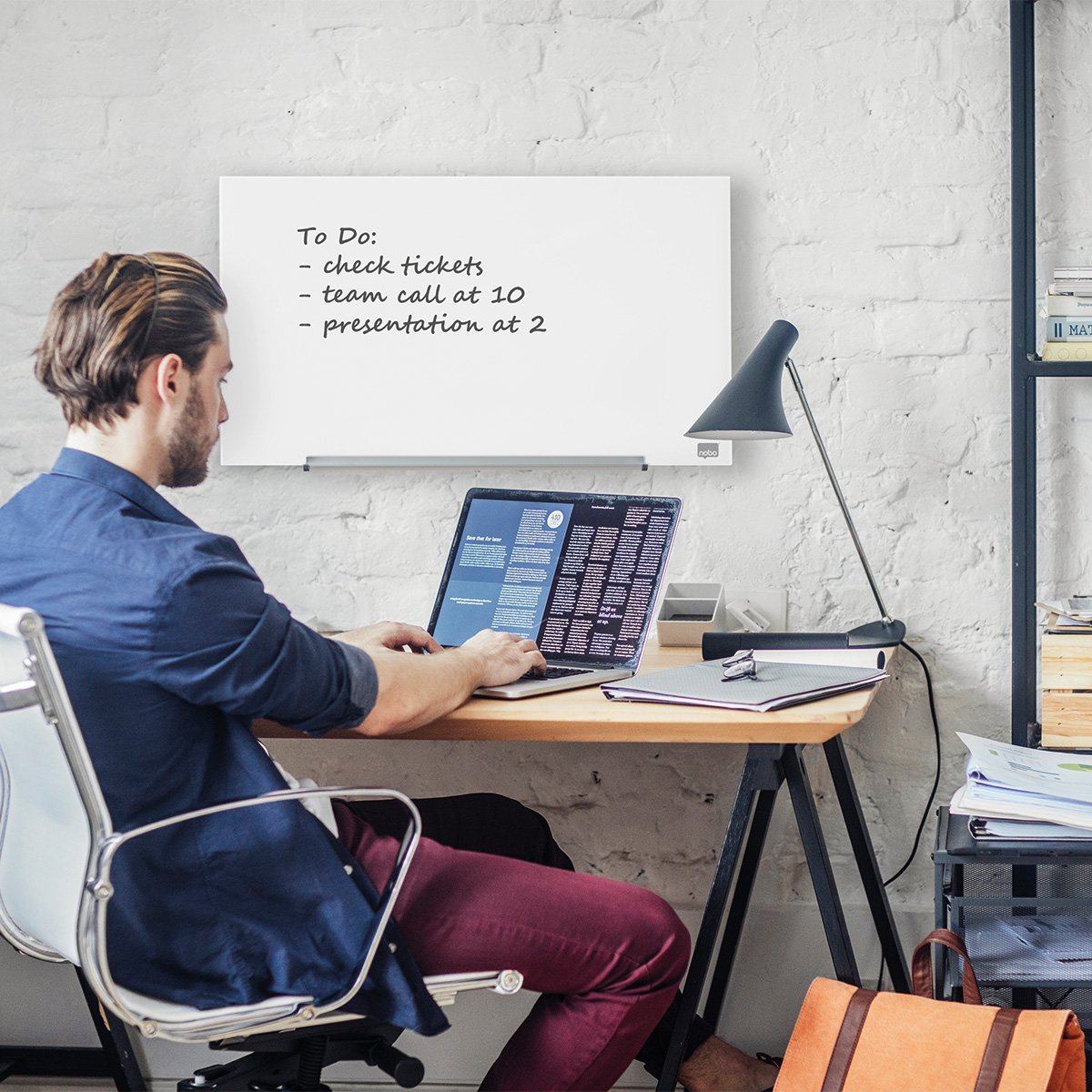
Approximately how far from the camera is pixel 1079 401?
217cm

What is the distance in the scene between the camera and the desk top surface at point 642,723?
1.48 metres

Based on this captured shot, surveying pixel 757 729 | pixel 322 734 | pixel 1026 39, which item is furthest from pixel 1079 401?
pixel 322 734

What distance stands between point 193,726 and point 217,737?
0.17ft

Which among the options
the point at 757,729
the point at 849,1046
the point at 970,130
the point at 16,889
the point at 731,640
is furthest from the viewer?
the point at 970,130

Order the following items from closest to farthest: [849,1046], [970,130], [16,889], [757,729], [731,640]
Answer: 1. [16,889]
2. [757,729]
3. [849,1046]
4. [731,640]
5. [970,130]

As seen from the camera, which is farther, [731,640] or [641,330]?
[641,330]

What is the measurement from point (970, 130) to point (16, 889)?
2.02 m

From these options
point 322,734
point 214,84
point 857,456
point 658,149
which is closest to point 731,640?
point 857,456

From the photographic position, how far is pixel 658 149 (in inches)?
86.6

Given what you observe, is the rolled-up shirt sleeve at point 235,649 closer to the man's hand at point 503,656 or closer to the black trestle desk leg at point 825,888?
the man's hand at point 503,656

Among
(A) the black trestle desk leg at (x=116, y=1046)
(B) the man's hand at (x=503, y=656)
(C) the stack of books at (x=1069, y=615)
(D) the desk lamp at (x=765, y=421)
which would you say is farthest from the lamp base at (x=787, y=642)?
(A) the black trestle desk leg at (x=116, y=1046)

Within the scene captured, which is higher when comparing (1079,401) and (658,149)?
(658,149)

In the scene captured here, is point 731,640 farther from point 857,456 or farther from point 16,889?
point 16,889

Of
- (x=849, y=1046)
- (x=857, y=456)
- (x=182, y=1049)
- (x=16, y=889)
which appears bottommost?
(x=182, y=1049)
